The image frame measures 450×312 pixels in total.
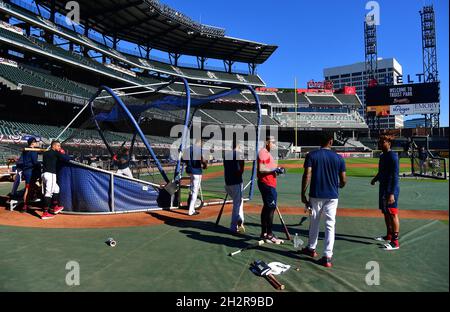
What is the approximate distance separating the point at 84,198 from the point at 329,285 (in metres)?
6.62

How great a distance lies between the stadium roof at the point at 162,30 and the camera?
36.7 metres

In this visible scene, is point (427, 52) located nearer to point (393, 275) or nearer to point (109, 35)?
point (109, 35)

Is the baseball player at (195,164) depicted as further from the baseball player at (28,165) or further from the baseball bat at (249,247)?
the baseball player at (28,165)

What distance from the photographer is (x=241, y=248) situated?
554cm

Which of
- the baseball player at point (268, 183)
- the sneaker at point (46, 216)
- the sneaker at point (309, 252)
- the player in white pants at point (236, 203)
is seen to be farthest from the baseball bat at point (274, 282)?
the sneaker at point (46, 216)

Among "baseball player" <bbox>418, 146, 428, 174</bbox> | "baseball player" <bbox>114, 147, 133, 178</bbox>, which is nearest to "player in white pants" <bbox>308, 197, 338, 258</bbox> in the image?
"baseball player" <bbox>114, 147, 133, 178</bbox>

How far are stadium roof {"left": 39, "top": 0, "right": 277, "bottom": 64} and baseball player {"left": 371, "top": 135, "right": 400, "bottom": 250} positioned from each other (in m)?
37.0

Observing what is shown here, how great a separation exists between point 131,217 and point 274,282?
5.09m

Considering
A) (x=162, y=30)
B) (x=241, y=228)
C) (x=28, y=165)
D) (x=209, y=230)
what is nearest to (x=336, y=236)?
(x=241, y=228)

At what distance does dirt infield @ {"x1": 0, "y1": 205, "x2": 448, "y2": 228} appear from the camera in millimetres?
7309

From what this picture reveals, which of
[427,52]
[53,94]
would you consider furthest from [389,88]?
[53,94]

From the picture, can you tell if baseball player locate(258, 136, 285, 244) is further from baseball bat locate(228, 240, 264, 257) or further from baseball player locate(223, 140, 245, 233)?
baseball player locate(223, 140, 245, 233)

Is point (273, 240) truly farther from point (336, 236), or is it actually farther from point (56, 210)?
point (56, 210)

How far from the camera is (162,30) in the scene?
151 feet
